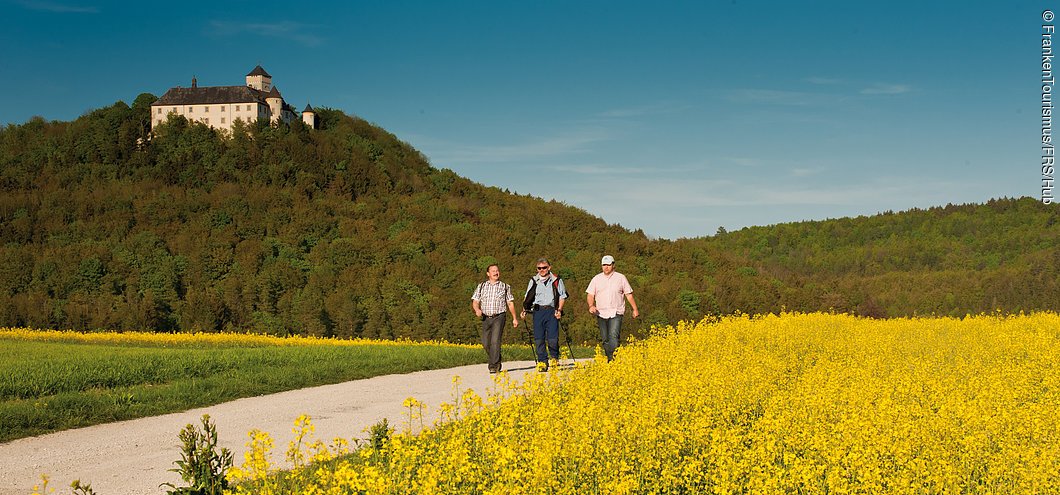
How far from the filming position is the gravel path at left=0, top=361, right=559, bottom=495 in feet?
25.7

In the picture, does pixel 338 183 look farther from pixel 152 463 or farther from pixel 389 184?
pixel 152 463

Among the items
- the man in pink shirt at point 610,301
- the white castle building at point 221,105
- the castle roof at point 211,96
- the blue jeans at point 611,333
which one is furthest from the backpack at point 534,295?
the castle roof at point 211,96

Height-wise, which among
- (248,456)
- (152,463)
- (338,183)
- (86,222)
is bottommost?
(152,463)

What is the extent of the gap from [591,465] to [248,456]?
2430 mm

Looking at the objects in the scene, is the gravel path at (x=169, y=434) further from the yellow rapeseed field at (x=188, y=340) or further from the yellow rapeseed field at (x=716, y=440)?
the yellow rapeseed field at (x=188, y=340)

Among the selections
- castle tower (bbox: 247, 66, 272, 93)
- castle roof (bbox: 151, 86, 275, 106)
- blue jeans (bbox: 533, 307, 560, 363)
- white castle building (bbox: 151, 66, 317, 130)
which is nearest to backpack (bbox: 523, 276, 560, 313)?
blue jeans (bbox: 533, 307, 560, 363)

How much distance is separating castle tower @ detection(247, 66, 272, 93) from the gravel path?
315 feet

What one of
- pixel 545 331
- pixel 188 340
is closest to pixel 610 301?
pixel 545 331

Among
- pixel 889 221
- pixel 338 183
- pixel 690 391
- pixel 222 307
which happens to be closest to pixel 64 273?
pixel 222 307

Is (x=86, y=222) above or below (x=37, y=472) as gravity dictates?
Result: above

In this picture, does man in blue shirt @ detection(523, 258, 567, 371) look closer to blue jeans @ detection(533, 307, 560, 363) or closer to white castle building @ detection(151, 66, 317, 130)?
→ blue jeans @ detection(533, 307, 560, 363)

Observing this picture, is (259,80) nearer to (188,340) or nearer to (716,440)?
(188,340)

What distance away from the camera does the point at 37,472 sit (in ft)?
26.3

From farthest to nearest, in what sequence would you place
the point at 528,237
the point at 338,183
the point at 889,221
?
the point at 889,221 → the point at 338,183 → the point at 528,237
